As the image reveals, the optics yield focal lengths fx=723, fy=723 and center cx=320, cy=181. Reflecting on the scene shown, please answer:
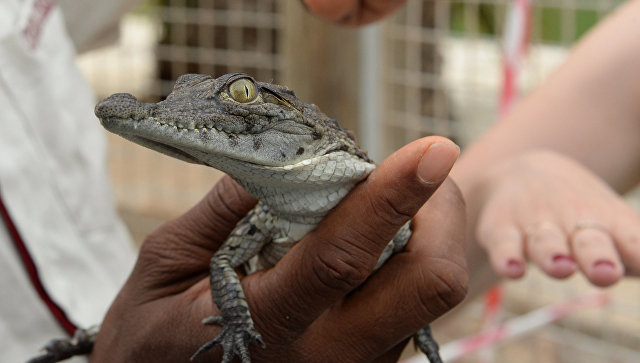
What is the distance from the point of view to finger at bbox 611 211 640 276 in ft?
4.47

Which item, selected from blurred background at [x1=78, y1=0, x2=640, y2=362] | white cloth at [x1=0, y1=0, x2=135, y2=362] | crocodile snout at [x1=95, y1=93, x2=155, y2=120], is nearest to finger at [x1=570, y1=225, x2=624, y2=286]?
crocodile snout at [x1=95, y1=93, x2=155, y2=120]

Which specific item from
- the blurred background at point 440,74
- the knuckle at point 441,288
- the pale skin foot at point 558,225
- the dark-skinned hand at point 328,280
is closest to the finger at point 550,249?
the pale skin foot at point 558,225

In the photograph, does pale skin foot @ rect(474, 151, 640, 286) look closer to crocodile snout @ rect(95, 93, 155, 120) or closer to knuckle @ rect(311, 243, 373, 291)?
knuckle @ rect(311, 243, 373, 291)

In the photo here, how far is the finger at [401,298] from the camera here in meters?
1.05

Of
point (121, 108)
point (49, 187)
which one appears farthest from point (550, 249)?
point (49, 187)

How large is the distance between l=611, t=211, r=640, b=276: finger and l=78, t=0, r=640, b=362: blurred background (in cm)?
162

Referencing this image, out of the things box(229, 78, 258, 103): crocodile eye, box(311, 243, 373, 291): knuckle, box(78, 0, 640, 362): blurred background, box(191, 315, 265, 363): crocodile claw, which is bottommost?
box(78, 0, 640, 362): blurred background

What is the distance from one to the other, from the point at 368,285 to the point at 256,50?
9.93ft

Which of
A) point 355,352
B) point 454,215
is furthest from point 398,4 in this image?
point 355,352

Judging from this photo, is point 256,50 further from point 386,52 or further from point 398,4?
point 398,4

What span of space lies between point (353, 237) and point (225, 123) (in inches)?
9.5

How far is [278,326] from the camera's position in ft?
3.49

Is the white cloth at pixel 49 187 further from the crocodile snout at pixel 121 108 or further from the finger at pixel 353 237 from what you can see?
the crocodile snout at pixel 121 108

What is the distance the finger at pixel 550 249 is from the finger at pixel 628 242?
10 cm
